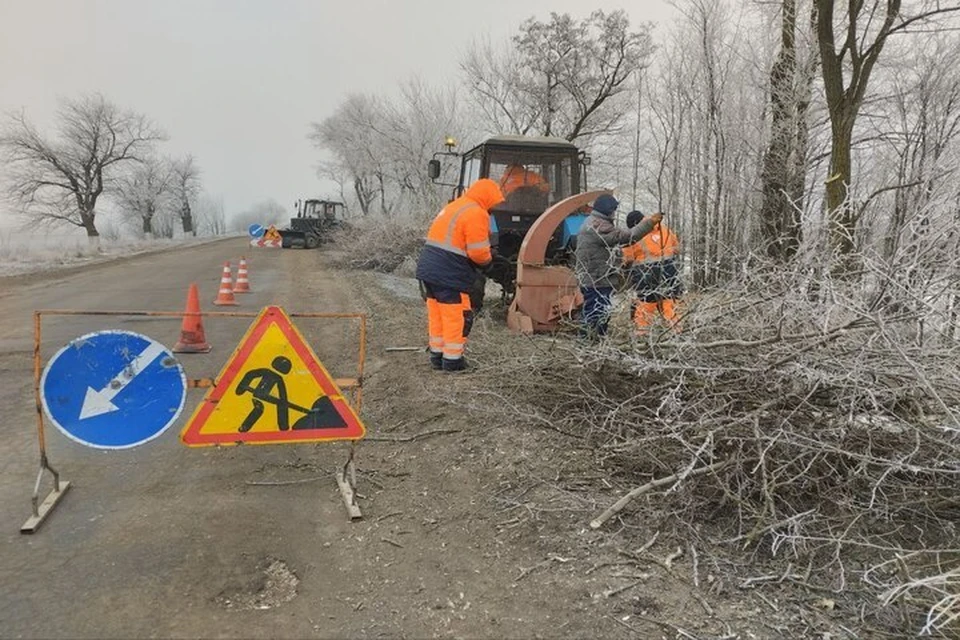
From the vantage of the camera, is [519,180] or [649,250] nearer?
[649,250]

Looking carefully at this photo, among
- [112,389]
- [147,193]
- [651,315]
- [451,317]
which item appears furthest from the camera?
[147,193]

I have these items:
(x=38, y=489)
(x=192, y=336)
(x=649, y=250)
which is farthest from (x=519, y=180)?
(x=38, y=489)

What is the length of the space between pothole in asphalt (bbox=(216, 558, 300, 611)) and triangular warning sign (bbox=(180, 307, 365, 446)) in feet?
2.49

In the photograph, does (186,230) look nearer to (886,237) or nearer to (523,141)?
(523,141)

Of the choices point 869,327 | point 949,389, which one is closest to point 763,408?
point 869,327

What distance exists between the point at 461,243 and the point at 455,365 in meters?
1.06

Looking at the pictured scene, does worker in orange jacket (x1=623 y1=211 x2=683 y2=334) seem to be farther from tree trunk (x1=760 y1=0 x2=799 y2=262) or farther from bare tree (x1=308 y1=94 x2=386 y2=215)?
bare tree (x1=308 y1=94 x2=386 y2=215)

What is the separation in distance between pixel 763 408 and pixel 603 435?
1122mm

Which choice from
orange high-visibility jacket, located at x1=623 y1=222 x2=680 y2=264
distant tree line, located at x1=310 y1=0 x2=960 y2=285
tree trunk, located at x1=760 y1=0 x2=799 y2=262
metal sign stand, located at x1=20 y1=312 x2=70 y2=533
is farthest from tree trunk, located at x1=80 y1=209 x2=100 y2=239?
metal sign stand, located at x1=20 y1=312 x2=70 y2=533

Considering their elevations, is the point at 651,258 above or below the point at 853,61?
below

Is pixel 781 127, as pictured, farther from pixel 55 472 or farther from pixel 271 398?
pixel 55 472

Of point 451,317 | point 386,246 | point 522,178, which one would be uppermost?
point 522,178

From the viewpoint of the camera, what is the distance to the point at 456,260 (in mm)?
5562

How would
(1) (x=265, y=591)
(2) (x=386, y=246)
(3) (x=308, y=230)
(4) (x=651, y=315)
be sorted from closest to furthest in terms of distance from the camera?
(1) (x=265, y=591), (4) (x=651, y=315), (2) (x=386, y=246), (3) (x=308, y=230)
